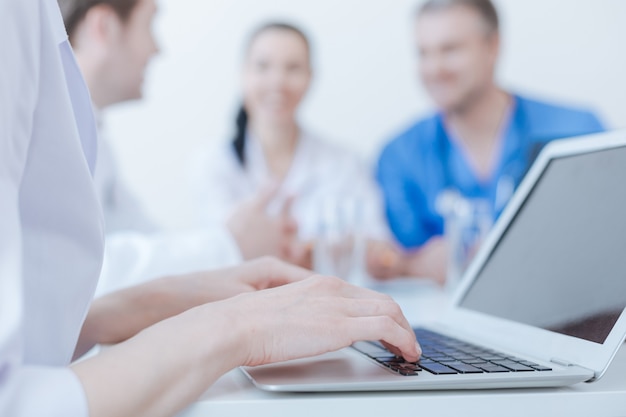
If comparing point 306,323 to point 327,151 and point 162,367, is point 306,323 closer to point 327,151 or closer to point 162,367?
point 162,367

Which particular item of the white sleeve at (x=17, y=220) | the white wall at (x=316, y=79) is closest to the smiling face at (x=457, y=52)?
the white wall at (x=316, y=79)

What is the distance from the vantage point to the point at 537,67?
309 centimetres

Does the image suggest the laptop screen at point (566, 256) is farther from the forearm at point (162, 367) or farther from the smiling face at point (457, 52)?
the smiling face at point (457, 52)

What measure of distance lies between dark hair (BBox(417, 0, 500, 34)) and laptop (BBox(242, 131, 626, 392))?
1.75m

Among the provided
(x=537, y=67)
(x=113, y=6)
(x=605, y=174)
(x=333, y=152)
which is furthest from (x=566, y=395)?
(x=537, y=67)

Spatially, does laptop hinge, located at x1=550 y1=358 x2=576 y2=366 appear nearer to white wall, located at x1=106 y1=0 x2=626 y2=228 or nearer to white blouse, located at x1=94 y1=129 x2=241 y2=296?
white blouse, located at x1=94 y1=129 x2=241 y2=296

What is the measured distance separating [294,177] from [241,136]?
22 cm

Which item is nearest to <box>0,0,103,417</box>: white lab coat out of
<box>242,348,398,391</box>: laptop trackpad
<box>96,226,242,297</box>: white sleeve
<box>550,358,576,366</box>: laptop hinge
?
<box>242,348,398,391</box>: laptop trackpad

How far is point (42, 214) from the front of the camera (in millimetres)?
458

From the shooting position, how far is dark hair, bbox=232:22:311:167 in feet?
Result: 7.84

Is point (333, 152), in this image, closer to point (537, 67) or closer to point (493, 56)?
point (493, 56)

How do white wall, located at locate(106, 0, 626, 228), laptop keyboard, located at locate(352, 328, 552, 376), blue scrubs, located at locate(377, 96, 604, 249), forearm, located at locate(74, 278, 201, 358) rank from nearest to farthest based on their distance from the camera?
laptop keyboard, located at locate(352, 328, 552, 376) → forearm, located at locate(74, 278, 201, 358) → blue scrubs, located at locate(377, 96, 604, 249) → white wall, located at locate(106, 0, 626, 228)

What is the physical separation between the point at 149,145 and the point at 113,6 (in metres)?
1.77

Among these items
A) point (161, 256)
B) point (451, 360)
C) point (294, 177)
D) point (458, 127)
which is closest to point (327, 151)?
point (294, 177)
